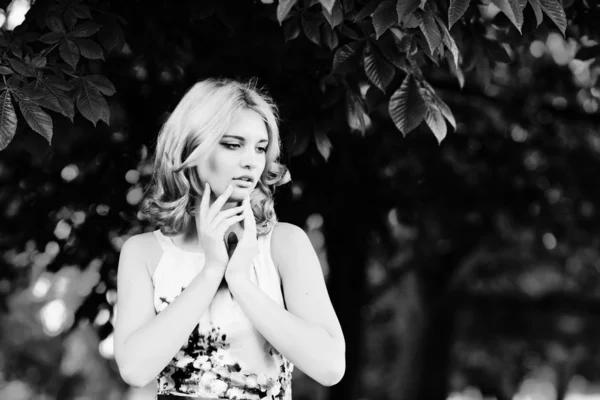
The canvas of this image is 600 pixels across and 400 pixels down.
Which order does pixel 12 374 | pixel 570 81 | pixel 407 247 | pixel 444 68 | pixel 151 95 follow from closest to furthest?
1. pixel 151 95
2. pixel 444 68
3. pixel 570 81
4. pixel 407 247
5. pixel 12 374

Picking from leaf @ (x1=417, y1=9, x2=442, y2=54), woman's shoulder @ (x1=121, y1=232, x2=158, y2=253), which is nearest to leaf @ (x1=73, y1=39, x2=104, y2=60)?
woman's shoulder @ (x1=121, y1=232, x2=158, y2=253)

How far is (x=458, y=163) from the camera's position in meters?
7.30

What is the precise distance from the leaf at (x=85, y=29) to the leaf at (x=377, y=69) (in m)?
1.19

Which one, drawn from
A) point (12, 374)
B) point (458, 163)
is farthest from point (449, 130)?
point (12, 374)

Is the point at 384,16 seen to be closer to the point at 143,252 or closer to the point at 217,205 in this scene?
the point at 217,205

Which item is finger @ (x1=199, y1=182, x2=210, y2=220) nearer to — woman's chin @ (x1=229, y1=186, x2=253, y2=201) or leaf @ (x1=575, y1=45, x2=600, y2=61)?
woman's chin @ (x1=229, y1=186, x2=253, y2=201)

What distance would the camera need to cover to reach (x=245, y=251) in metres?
2.63

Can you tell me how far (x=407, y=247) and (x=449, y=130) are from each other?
2.88 meters

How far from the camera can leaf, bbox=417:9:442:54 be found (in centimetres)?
306

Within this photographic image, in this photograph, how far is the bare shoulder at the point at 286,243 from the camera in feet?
9.27

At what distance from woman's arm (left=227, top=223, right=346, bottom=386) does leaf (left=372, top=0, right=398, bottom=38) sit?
0.91 m

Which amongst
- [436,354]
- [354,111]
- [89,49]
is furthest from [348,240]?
[436,354]

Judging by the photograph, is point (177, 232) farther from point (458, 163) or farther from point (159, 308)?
point (458, 163)

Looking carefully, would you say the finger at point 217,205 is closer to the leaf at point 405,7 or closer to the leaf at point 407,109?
the leaf at point 405,7
